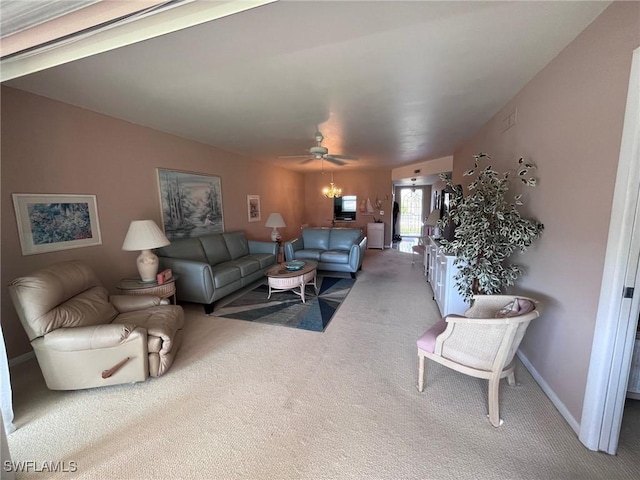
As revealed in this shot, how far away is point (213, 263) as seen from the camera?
4.23 meters

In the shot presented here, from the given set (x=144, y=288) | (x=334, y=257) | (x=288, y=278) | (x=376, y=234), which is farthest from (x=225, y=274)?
(x=376, y=234)

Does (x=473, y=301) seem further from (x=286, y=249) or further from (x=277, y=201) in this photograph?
(x=277, y=201)

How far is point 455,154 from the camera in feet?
17.7

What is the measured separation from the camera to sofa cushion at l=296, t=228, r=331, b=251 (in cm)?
567

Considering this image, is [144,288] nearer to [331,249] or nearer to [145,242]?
[145,242]

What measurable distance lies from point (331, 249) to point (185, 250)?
2.87 metres

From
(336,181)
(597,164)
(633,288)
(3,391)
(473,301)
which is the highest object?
(336,181)

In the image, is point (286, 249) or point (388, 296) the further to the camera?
point (286, 249)

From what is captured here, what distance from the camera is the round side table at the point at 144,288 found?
9.08ft

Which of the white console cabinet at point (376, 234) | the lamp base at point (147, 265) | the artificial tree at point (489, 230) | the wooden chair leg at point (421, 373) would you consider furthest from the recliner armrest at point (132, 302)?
the white console cabinet at point (376, 234)

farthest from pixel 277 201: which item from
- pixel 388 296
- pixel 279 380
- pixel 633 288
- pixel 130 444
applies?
pixel 633 288

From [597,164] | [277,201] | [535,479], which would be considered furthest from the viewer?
[277,201]

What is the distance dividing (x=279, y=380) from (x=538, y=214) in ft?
8.48

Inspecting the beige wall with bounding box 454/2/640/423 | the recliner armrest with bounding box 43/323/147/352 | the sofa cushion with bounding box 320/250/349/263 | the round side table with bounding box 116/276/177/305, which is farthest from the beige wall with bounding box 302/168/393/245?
the recliner armrest with bounding box 43/323/147/352
